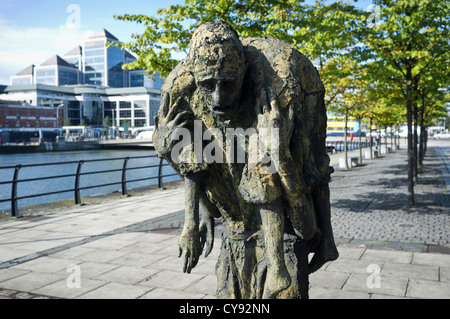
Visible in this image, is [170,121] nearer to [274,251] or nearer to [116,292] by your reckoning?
[274,251]

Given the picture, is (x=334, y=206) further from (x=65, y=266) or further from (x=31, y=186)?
(x=31, y=186)

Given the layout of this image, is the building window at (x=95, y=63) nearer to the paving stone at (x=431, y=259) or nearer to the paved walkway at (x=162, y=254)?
the paved walkway at (x=162, y=254)

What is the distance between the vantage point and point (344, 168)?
907 inches

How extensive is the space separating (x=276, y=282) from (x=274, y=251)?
17cm

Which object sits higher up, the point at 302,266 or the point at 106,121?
the point at 106,121

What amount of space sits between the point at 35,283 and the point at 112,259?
1.32 m

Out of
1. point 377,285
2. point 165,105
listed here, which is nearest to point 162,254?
point 377,285

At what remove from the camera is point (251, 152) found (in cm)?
240

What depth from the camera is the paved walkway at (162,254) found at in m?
5.36

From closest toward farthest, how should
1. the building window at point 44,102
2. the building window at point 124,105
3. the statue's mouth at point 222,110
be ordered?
the statue's mouth at point 222,110, the building window at point 44,102, the building window at point 124,105

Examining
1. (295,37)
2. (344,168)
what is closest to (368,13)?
(295,37)

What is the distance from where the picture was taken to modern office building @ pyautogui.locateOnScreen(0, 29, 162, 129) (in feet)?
291

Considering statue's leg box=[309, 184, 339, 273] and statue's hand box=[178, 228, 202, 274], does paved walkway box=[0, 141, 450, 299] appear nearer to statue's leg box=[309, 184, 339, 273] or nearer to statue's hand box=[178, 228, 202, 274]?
statue's leg box=[309, 184, 339, 273]

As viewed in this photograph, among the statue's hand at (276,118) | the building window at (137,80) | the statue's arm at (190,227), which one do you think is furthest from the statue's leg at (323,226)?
the building window at (137,80)
